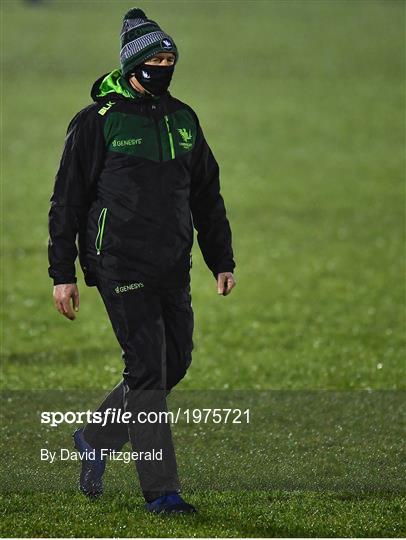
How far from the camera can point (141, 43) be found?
26.1ft

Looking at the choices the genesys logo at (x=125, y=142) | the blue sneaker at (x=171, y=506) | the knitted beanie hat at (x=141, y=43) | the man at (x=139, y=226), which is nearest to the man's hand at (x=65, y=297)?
the man at (x=139, y=226)

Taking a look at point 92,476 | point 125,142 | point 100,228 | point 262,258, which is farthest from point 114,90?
point 262,258

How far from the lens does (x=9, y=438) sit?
986 centimetres

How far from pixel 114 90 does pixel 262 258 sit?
15152mm

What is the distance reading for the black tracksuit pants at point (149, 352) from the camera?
7.71 m

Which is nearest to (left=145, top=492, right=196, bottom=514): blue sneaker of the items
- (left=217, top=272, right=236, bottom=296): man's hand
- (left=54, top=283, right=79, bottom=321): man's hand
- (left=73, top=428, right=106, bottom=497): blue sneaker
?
(left=73, top=428, right=106, bottom=497): blue sneaker

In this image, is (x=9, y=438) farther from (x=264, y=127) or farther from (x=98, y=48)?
(x=98, y=48)

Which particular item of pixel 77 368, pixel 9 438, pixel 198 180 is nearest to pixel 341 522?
pixel 198 180

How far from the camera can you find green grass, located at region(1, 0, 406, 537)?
8.12m

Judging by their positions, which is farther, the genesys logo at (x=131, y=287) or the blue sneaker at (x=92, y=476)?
the blue sneaker at (x=92, y=476)

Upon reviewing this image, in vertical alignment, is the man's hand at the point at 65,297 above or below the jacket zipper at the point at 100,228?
below

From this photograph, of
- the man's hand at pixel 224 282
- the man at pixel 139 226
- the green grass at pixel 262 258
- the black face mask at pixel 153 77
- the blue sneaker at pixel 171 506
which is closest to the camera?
the blue sneaker at pixel 171 506

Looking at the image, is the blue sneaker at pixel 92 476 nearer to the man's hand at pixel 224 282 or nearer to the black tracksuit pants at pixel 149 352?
the black tracksuit pants at pixel 149 352

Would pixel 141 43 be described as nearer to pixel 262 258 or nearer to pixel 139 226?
pixel 139 226
